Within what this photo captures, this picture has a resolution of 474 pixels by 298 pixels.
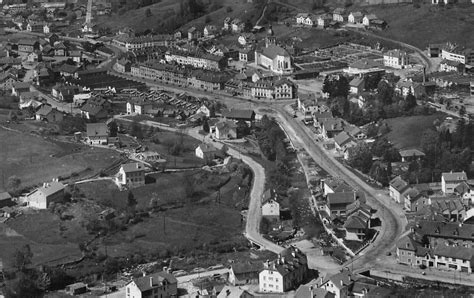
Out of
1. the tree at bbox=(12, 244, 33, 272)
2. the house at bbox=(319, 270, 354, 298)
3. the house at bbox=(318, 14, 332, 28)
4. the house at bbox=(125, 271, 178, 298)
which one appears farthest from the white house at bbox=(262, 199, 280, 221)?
the house at bbox=(318, 14, 332, 28)

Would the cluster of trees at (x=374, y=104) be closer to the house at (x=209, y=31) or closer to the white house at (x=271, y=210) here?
the white house at (x=271, y=210)

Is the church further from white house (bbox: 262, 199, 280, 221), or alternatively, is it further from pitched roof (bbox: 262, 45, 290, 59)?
white house (bbox: 262, 199, 280, 221)

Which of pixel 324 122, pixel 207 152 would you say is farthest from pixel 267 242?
Answer: pixel 324 122

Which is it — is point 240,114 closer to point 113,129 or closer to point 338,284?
point 113,129

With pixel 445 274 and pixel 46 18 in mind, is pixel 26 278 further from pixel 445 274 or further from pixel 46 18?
pixel 46 18

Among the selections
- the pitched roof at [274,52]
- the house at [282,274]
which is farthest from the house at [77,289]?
the pitched roof at [274,52]

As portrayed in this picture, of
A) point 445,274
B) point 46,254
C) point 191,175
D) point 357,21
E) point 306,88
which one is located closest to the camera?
point 445,274

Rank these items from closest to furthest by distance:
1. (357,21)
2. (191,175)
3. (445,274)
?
(445,274)
(191,175)
(357,21)
